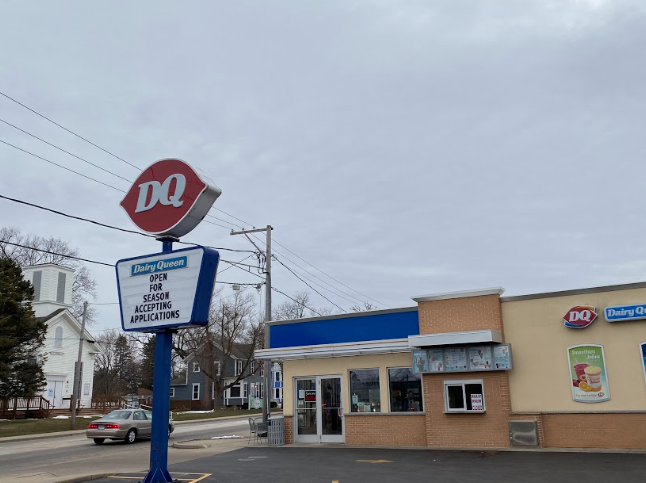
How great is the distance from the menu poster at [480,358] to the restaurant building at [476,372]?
29 mm

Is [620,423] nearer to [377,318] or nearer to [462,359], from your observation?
[462,359]

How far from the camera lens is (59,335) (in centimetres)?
4747

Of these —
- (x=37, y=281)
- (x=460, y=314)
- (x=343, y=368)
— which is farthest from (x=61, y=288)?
(x=460, y=314)

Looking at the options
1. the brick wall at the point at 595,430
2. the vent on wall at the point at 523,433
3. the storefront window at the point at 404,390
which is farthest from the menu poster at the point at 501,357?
the storefront window at the point at 404,390

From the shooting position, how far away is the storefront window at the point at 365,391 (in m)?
19.3

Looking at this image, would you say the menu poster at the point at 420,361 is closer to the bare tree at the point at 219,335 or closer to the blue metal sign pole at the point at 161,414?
the blue metal sign pole at the point at 161,414

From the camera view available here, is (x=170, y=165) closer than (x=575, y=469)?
Yes

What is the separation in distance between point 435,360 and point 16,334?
30.2m

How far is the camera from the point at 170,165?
11.4m

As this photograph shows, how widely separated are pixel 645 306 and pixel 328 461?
9262mm

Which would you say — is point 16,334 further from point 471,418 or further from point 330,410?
point 471,418

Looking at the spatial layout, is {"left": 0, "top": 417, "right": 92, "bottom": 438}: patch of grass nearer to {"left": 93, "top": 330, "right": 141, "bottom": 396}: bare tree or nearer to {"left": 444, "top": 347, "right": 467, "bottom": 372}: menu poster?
{"left": 444, "top": 347, "right": 467, "bottom": 372}: menu poster

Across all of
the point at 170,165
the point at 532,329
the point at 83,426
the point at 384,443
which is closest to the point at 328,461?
the point at 384,443

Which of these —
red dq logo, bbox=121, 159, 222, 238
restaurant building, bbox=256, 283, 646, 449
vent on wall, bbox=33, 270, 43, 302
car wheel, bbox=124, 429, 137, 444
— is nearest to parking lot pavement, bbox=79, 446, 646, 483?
restaurant building, bbox=256, 283, 646, 449
